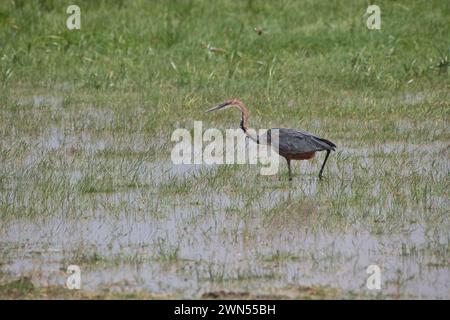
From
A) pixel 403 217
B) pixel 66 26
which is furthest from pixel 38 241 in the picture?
pixel 66 26

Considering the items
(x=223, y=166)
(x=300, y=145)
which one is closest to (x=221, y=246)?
(x=300, y=145)

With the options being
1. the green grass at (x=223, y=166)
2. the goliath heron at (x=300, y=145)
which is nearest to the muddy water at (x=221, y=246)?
the green grass at (x=223, y=166)

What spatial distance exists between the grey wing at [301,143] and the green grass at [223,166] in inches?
11.8

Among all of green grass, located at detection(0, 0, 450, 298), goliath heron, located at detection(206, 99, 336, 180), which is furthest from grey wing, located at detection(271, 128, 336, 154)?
green grass, located at detection(0, 0, 450, 298)

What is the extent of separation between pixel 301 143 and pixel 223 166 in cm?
87

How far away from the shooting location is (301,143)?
369 inches

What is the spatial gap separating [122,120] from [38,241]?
4.22 m

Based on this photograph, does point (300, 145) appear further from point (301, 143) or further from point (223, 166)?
point (223, 166)

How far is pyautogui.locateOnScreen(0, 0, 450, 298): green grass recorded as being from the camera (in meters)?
7.12

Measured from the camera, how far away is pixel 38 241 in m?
7.72

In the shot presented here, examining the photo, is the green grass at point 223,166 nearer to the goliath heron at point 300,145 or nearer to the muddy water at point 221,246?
the muddy water at point 221,246

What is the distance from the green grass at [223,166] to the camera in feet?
23.4
